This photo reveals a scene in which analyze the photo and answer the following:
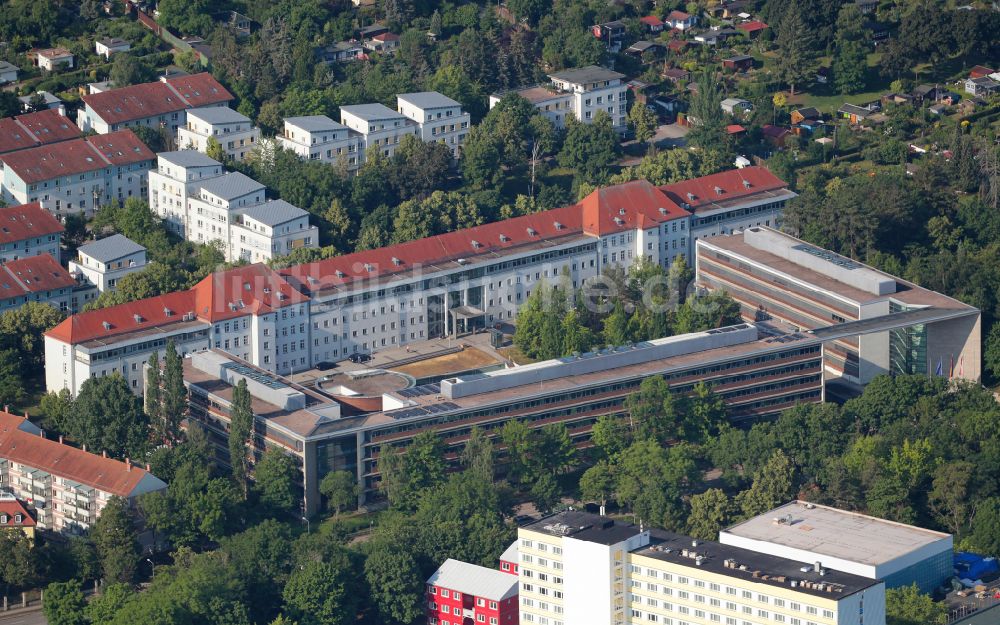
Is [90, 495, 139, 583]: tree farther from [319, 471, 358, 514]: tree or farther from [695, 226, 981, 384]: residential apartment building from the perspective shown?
[695, 226, 981, 384]: residential apartment building

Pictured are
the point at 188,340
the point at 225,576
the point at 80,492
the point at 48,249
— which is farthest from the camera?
the point at 48,249

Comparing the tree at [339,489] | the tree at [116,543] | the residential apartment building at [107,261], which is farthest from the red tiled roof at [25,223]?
the tree at [339,489]

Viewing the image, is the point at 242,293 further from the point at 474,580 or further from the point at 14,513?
the point at 474,580

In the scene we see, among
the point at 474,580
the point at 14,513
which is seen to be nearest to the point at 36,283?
the point at 14,513

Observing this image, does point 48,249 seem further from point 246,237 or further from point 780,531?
point 780,531

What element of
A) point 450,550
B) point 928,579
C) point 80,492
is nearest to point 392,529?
point 450,550
